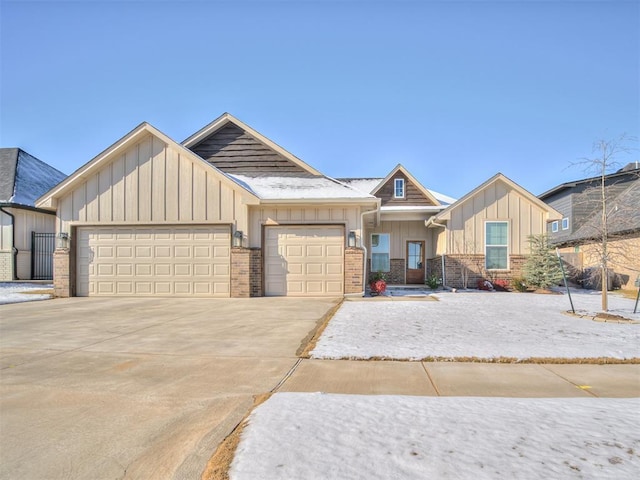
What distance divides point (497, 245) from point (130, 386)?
1375cm

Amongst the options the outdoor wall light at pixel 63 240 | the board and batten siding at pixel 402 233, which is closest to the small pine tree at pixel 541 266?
the board and batten siding at pixel 402 233

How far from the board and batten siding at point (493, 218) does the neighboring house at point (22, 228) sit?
18.4 meters

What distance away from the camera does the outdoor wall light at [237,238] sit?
11117 millimetres

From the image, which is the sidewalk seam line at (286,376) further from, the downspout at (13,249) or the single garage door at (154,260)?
the downspout at (13,249)

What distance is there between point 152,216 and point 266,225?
3.58m

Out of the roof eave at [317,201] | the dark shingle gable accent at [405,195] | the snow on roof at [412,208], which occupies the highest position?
the dark shingle gable accent at [405,195]

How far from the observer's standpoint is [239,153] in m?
13.6

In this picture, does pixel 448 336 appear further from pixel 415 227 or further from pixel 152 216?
pixel 415 227

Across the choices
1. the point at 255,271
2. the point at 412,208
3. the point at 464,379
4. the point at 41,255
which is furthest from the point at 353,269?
the point at 41,255

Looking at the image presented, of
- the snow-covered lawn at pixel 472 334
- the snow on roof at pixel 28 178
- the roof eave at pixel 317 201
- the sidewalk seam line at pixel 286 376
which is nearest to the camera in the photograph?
the sidewalk seam line at pixel 286 376

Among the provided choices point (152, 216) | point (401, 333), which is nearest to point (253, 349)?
point (401, 333)

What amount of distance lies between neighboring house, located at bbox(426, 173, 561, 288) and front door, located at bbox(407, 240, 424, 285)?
315 centimetres

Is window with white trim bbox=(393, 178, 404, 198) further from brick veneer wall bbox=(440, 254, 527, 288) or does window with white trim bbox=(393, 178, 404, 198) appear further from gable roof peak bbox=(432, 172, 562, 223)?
brick veneer wall bbox=(440, 254, 527, 288)

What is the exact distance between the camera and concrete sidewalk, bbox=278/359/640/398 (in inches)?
134
